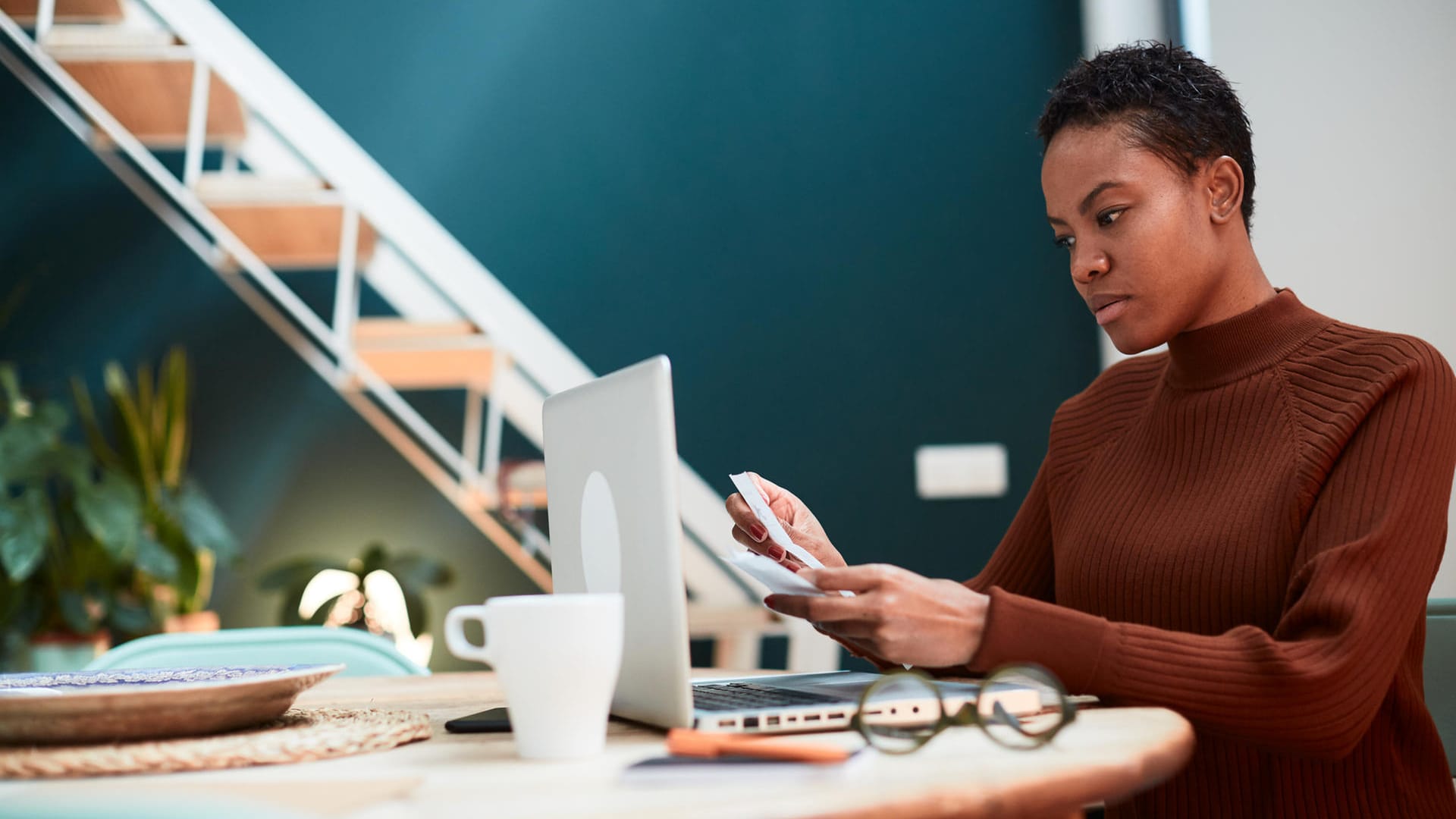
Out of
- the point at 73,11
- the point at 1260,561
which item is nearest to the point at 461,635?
the point at 1260,561

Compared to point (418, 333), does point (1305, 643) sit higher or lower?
lower

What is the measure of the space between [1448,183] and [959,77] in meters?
1.54

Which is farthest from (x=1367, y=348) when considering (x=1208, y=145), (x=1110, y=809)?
(x=1110, y=809)

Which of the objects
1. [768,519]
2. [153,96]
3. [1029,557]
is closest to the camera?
[768,519]

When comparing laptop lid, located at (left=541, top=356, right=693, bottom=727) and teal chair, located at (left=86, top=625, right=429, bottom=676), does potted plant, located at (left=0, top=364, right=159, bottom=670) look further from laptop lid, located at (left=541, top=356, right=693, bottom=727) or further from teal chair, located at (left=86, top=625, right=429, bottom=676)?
laptop lid, located at (left=541, top=356, right=693, bottom=727)

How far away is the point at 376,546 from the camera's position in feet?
10.4

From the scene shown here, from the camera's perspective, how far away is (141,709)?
78cm

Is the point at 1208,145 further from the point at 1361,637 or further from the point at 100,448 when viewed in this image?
the point at 100,448

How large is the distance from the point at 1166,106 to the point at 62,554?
290cm

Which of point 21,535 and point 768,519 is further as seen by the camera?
point 21,535

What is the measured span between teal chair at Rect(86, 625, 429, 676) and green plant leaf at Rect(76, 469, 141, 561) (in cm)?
130

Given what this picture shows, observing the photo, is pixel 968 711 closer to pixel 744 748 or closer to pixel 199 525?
pixel 744 748

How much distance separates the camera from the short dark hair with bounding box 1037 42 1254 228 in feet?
4.18

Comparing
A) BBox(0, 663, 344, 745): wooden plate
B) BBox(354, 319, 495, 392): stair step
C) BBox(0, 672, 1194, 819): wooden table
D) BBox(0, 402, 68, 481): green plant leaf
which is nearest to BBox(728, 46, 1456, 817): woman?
BBox(0, 672, 1194, 819): wooden table
